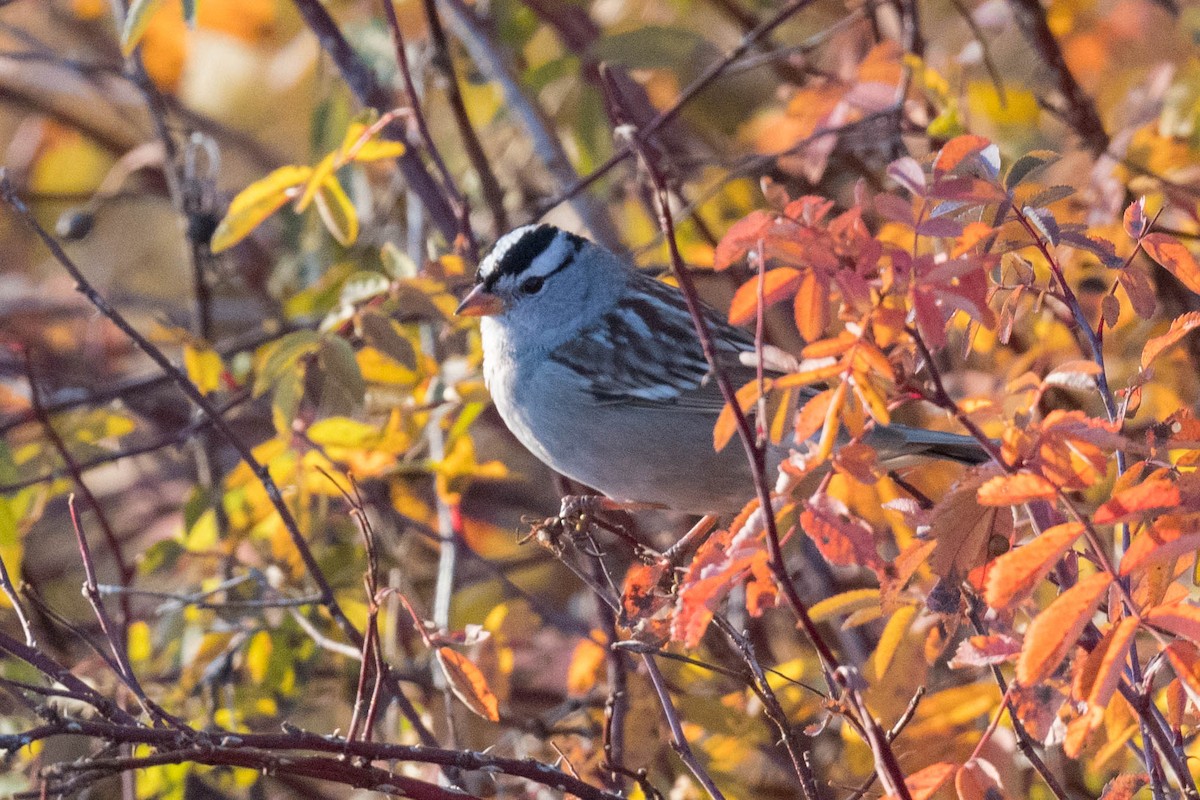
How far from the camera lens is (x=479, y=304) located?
2320 mm

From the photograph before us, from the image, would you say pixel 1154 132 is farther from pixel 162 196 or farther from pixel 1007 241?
pixel 162 196

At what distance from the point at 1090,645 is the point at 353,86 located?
5.80 ft

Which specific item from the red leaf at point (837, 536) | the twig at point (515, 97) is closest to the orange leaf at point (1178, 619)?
the red leaf at point (837, 536)

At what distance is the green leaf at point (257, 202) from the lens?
2.00m

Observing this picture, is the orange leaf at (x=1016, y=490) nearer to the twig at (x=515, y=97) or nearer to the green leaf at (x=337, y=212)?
the green leaf at (x=337, y=212)

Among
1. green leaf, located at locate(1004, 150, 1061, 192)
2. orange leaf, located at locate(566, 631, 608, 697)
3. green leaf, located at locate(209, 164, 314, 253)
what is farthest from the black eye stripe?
green leaf, located at locate(1004, 150, 1061, 192)

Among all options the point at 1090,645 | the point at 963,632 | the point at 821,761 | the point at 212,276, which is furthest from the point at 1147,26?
the point at 212,276

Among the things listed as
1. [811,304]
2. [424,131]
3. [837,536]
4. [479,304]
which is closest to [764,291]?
[811,304]

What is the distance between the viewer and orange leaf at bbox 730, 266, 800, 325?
3.72ft

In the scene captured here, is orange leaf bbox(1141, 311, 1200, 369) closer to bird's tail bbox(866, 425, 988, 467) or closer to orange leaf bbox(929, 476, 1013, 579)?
orange leaf bbox(929, 476, 1013, 579)

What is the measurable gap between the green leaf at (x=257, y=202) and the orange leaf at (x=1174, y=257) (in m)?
1.24

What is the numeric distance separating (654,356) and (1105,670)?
1.48m

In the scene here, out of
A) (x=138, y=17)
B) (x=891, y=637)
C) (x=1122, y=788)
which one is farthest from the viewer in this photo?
(x=138, y=17)

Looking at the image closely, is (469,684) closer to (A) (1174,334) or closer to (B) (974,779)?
(B) (974,779)
